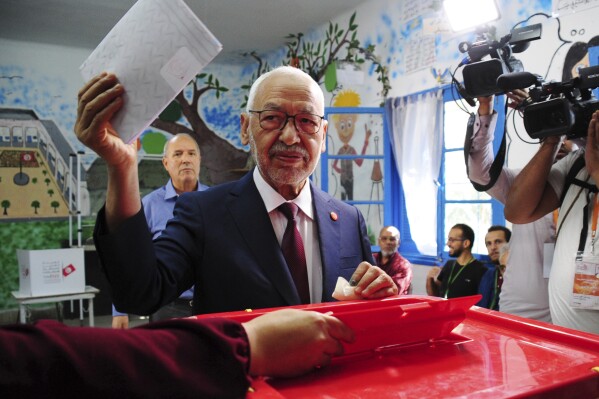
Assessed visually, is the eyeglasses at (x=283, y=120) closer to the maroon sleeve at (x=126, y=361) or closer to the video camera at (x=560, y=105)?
the maroon sleeve at (x=126, y=361)

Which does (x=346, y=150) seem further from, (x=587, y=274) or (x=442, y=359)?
(x=442, y=359)

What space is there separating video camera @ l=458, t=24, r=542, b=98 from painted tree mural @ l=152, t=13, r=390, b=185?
378 cm

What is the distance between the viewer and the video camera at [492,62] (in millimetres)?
1922

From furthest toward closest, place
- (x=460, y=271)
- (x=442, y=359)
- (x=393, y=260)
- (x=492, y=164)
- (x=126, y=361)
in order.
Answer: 1. (x=393, y=260)
2. (x=460, y=271)
3. (x=492, y=164)
4. (x=442, y=359)
5. (x=126, y=361)

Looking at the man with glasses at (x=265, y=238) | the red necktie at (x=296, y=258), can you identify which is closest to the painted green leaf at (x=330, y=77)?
the man with glasses at (x=265, y=238)

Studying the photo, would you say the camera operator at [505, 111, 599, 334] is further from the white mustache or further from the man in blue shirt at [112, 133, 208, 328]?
the man in blue shirt at [112, 133, 208, 328]

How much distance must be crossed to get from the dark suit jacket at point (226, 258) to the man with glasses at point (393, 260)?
293 cm

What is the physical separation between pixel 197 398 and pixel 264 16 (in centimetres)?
575

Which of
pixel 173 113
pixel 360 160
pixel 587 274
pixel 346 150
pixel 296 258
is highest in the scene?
pixel 173 113

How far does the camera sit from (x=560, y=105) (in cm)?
178

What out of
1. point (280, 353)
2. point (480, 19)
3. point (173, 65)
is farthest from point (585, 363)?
point (480, 19)

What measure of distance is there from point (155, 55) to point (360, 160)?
4.47 metres

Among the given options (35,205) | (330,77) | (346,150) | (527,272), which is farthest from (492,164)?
(35,205)

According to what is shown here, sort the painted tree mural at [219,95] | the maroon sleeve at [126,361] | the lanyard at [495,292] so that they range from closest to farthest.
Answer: the maroon sleeve at [126,361] < the lanyard at [495,292] < the painted tree mural at [219,95]
